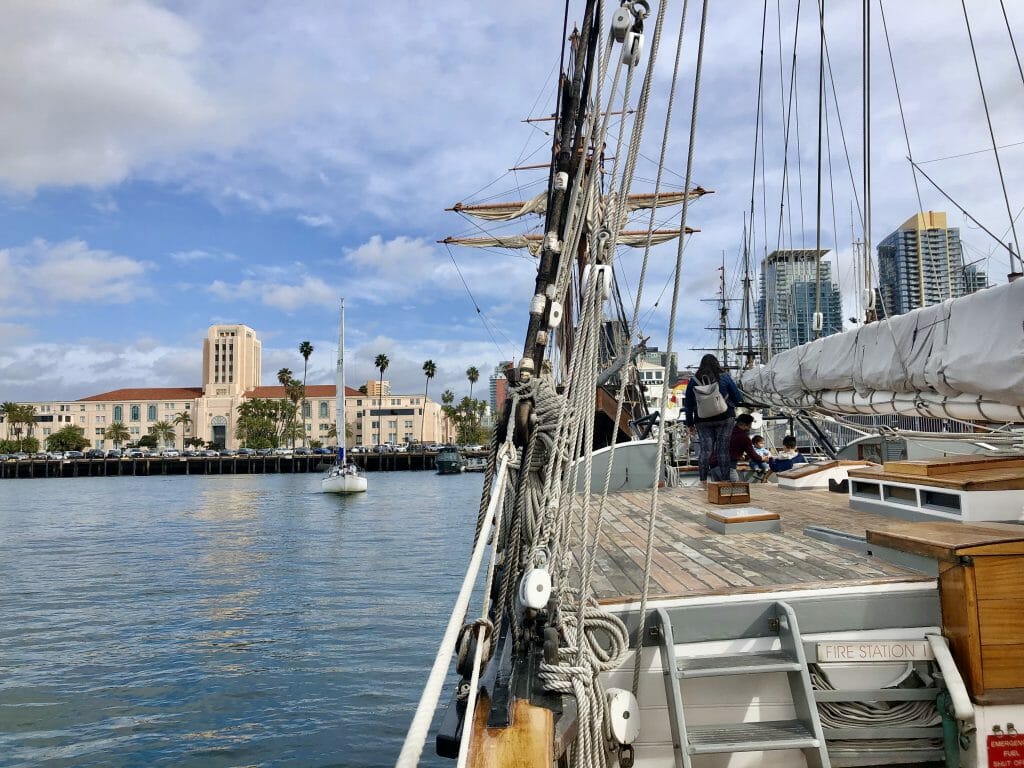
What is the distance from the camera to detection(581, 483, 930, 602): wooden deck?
354cm

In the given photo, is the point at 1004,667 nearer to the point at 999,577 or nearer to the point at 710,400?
the point at 999,577

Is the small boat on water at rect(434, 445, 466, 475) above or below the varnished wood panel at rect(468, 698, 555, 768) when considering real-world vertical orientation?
below

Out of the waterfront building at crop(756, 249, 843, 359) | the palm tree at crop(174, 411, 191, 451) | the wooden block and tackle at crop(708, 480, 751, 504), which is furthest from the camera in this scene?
the palm tree at crop(174, 411, 191, 451)

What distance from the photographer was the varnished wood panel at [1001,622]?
2.86m

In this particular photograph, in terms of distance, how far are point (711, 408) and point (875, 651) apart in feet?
19.0

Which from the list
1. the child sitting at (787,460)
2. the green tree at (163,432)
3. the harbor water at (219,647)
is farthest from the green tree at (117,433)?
the child sitting at (787,460)

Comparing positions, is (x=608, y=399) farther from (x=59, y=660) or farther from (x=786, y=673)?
(x=786, y=673)

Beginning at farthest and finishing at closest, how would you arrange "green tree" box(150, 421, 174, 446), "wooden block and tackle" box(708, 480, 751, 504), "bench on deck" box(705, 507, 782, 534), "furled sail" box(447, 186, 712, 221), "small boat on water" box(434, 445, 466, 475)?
"green tree" box(150, 421, 174, 446) < "small boat on water" box(434, 445, 466, 475) < "furled sail" box(447, 186, 712, 221) < "wooden block and tackle" box(708, 480, 751, 504) < "bench on deck" box(705, 507, 782, 534)

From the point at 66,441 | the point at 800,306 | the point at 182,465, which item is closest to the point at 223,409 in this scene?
the point at 66,441

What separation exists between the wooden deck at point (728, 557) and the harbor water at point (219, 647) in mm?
2690

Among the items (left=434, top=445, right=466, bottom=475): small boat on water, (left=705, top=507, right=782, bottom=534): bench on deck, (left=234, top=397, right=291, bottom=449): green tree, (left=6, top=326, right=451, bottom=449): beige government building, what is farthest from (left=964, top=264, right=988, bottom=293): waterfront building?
(left=6, top=326, right=451, bottom=449): beige government building

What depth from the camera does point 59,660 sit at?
9.05 m

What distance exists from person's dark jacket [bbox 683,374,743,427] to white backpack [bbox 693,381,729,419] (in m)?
0.05

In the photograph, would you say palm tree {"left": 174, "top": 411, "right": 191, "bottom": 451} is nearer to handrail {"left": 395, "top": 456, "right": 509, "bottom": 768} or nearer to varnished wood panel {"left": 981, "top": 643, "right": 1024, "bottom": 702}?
handrail {"left": 395, "top": 456, "right": 509, "bottom": 768}
